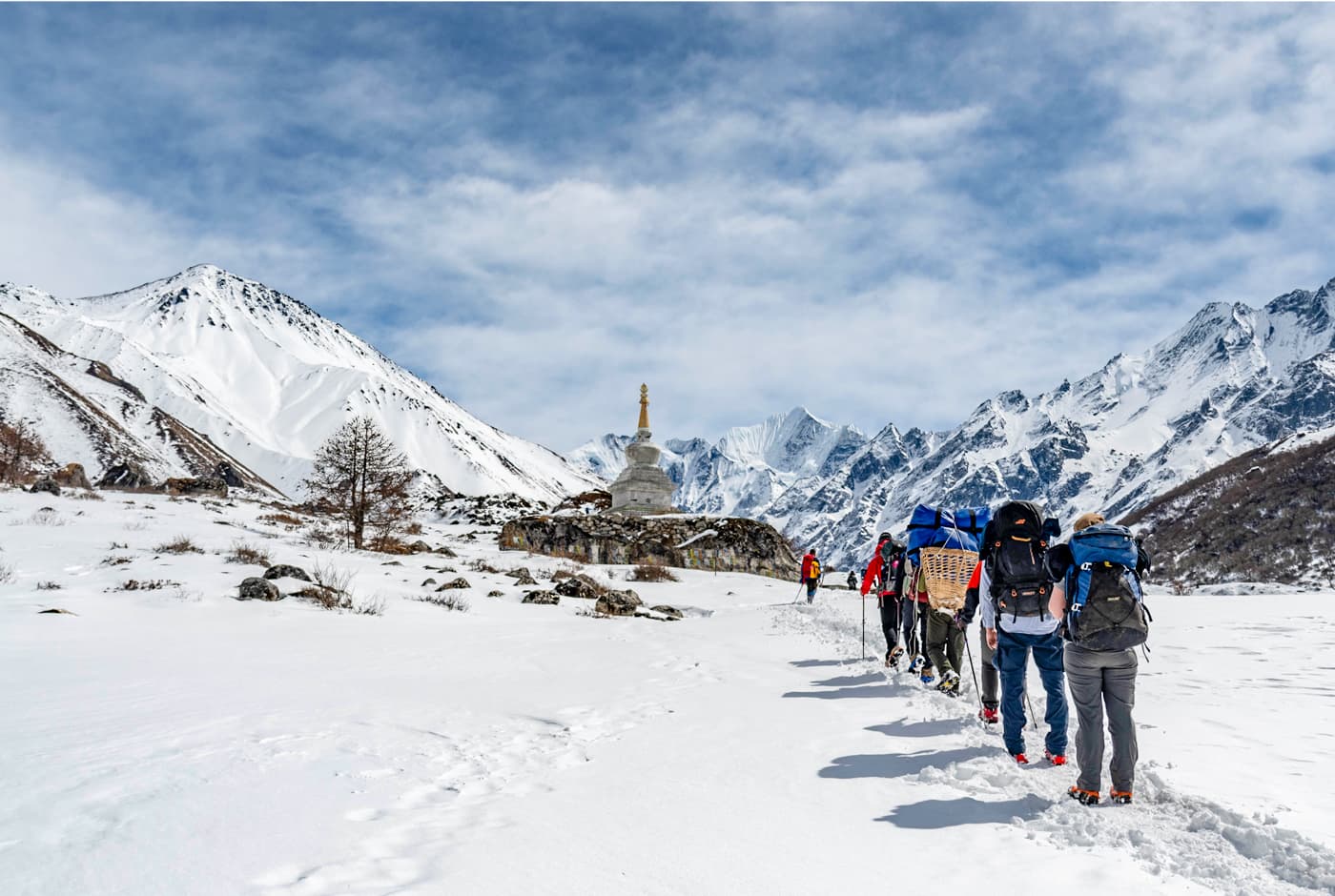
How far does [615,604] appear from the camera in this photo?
1730cm

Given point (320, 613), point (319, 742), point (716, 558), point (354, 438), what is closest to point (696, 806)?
point (319, 742)

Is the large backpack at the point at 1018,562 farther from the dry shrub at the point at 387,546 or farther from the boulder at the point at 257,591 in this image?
the dry shrub at the point at 387,546

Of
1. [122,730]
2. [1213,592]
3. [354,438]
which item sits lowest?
[1213,592]

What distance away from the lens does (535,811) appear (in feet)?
14.7

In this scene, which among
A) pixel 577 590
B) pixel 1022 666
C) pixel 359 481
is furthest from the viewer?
pixel 359 481

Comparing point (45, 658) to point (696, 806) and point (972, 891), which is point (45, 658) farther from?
point (972, 891)

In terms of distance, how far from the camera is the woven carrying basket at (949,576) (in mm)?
8500

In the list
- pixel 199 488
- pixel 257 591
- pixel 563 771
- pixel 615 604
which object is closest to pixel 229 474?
pixel 199 488

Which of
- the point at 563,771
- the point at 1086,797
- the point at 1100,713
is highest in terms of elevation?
the point at 1100,713

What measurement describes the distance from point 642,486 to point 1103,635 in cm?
3651

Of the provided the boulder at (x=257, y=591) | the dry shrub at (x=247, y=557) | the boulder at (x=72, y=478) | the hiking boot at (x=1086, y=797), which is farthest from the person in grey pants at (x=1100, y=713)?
the boulder at (x=72, y=478)

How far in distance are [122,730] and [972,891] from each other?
5.69 meters

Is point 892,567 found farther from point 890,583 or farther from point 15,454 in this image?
point 15,454

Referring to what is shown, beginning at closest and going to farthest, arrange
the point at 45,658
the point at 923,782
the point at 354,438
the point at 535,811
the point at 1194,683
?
the point at 535,811
the point at 923,782
the point at 45,658
the point at 1194,683
the point at 354,438
